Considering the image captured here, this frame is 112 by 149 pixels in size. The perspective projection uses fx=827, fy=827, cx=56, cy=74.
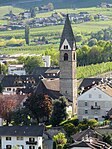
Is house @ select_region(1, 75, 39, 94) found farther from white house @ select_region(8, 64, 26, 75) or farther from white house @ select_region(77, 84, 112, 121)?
white house @ select_region(8, 64, 26, 75)

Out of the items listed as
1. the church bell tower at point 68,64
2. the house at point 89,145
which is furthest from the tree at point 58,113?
the house at point 89,145

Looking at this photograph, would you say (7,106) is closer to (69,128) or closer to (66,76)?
(66,76)

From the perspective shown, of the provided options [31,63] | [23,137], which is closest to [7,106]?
[23,137]

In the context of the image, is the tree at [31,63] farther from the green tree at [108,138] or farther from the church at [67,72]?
the green tree at [108,138]

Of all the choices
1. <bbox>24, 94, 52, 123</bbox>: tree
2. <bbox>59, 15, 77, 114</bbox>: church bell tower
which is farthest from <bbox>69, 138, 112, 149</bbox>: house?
<bbox>59, 15, 77, 114</bbox>: church bell tower

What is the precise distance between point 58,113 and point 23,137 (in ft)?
20.9

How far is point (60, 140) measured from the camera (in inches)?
2020

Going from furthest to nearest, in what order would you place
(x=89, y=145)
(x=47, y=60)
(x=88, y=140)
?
(x=47, y=60), (x=88, y=140), (x=89, y=145)

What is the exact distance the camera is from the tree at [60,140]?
50.9 m

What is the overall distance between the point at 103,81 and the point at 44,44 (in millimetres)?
94168

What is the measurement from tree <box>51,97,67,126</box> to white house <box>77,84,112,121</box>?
1564 millimetres

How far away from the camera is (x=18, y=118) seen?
58.1 m

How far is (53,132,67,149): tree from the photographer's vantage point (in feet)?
167

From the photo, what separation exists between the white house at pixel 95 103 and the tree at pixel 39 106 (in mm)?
2702
